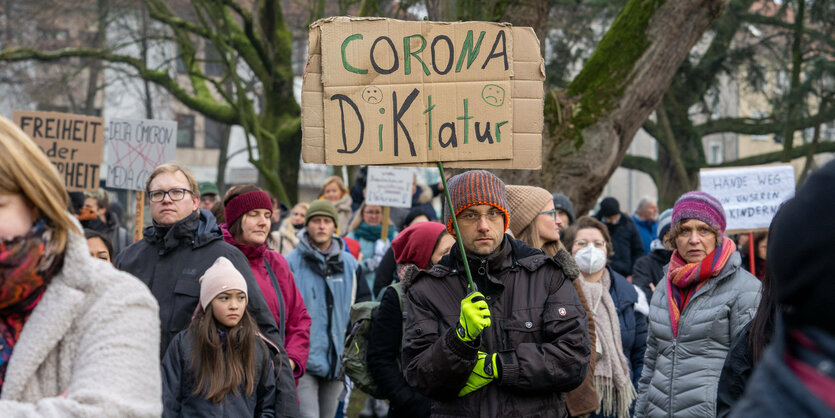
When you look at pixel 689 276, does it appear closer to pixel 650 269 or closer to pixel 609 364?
pixel 609 364

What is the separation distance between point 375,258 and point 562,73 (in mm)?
10174

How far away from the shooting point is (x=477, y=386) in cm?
381

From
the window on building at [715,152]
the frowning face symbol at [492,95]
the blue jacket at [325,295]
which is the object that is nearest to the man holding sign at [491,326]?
the frowning face symbol at [492,95]

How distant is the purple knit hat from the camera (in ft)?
16.9

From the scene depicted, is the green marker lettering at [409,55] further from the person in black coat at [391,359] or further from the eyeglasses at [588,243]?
the eyeglasses at [588,243]

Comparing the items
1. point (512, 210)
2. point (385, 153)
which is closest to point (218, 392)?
point (385, 153)

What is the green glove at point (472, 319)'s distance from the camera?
3.62 meters

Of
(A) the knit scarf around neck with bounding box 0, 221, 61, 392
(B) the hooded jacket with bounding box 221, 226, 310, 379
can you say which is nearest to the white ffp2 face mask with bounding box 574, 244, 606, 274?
(B) the hooded jacket with bounding box 221, 226, 310, 379

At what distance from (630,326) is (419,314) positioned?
258cm

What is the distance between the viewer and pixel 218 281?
4.88m

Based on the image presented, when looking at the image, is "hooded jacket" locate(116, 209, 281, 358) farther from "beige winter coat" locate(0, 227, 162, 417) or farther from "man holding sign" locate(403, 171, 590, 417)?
"beige winter coat" locate(0, 227, 162, 417)

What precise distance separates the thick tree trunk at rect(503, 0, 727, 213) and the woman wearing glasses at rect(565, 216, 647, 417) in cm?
302

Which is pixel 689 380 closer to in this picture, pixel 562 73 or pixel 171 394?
pixel 171 394

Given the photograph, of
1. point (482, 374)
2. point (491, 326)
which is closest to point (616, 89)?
point (491, 326)
